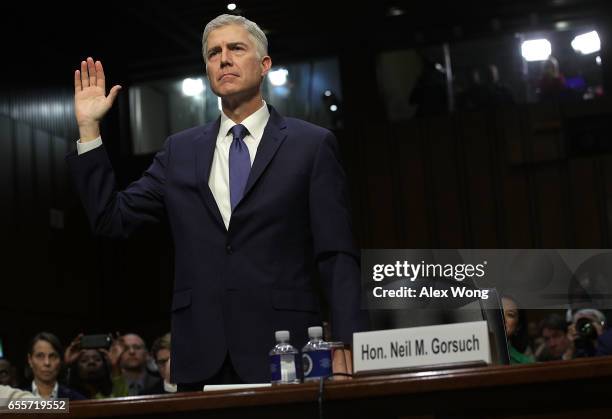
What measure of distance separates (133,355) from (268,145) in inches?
183

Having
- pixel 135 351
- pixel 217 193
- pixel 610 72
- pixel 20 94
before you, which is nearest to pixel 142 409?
pixel 217 193

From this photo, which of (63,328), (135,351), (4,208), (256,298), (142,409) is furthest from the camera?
(63,328)

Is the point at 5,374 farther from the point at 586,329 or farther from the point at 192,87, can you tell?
the point at 192,87

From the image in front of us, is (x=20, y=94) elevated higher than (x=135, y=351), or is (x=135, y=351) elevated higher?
(x=20, y=94)

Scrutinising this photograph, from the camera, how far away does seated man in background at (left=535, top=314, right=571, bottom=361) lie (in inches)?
231

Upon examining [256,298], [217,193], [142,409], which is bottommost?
[142,409]

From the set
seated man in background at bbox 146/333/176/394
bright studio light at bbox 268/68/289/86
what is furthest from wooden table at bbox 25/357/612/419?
bright studio light at bbox 268/68/289/86

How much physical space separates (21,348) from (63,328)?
24.3 inches

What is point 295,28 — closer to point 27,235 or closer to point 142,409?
point 27,235

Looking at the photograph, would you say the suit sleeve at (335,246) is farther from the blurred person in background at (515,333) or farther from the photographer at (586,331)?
the photographer at (586,331)

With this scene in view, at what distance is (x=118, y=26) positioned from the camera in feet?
30.5

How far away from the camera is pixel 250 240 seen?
83.9 inches

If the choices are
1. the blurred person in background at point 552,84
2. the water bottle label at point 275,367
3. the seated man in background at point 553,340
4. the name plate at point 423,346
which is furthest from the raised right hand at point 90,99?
the blurred person in background at point 552,84

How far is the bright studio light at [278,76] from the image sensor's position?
9.67 meters
